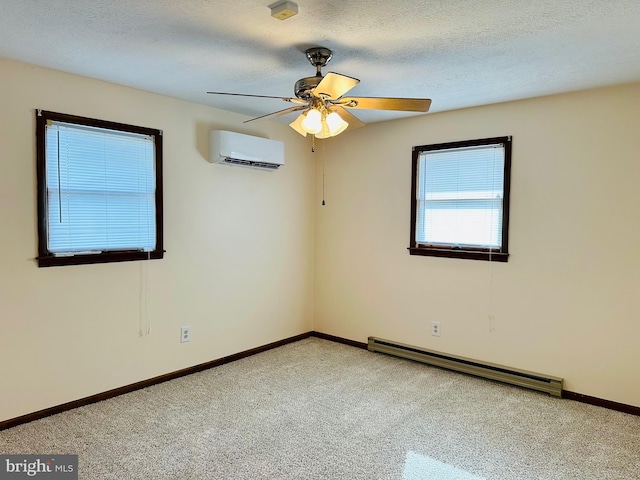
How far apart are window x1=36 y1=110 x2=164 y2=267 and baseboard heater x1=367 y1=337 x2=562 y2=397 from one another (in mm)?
2315

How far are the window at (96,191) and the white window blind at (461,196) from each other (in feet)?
7.66

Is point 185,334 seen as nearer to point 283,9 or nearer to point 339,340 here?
point 339,340

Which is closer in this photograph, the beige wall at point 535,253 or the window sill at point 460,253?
the beige wall at point 535,253

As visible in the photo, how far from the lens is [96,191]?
3.07 m

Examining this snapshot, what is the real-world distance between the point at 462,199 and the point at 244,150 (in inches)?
77.6

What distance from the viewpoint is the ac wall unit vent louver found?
12.1 ft

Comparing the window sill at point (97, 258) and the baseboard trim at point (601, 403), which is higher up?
the window sill at point (97, 258)

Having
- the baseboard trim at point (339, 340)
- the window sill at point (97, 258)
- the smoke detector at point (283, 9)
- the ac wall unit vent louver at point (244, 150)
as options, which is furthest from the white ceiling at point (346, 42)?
the baseboard trim at point (339, 340)

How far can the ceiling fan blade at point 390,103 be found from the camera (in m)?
2.33

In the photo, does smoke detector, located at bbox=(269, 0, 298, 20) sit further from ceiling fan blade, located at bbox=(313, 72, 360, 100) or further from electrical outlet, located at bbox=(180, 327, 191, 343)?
electrical outlet, located at bbox=(180, 327, 191, 343)

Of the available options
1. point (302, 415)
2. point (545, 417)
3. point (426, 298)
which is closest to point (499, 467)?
point (545, 417)

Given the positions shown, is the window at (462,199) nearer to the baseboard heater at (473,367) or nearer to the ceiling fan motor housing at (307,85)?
the baseboard heater at (473,367)

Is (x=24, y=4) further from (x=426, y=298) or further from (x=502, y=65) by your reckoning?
(x=426, y=298)

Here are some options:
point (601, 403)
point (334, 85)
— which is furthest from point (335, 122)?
point (601, 403)
